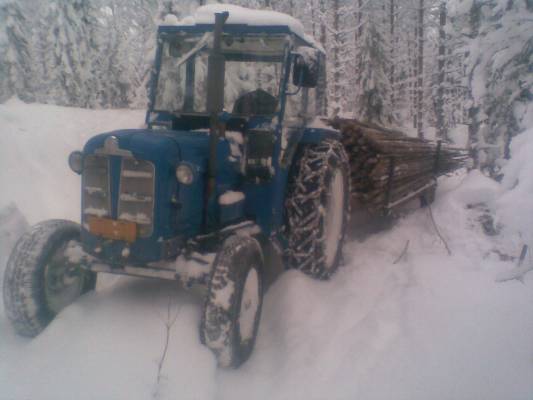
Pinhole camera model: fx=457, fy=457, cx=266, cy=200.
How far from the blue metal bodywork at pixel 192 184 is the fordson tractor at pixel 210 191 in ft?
0.04

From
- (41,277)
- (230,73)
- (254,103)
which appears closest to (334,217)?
(254,103)

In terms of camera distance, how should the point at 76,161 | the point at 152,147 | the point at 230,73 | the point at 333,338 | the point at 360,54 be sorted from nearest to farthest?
the point at 152,147 < the point at 76,161 < the point at 333,338 < the point at 230,73 < the point at 360,54

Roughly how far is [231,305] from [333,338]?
3.73ft

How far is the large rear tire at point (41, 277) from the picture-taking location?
3.72 m

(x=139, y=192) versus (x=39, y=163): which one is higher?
(x=39, y=163)

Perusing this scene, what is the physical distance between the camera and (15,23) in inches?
907

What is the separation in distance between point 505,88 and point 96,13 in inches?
1024

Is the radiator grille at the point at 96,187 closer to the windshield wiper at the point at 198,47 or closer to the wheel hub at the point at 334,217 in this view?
the windshield wiper at the point at 198,47

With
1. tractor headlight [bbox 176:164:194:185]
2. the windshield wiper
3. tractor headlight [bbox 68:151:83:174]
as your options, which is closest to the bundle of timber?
the windshield wiper

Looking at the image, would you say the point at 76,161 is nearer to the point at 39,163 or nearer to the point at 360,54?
the point at 39,163

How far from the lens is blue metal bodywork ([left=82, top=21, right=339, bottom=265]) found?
362 cm

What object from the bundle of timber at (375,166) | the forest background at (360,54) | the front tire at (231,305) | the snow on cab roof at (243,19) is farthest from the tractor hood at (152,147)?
the forest background at (360,54)

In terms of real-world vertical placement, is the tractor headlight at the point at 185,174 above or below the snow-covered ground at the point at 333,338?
above

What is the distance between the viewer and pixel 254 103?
4602 millimetres
